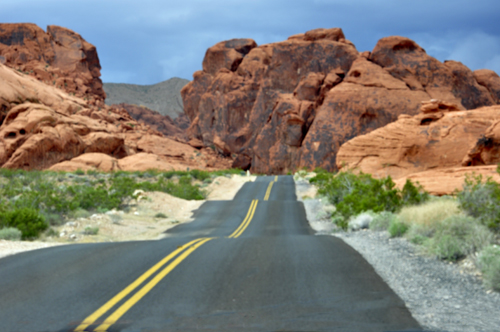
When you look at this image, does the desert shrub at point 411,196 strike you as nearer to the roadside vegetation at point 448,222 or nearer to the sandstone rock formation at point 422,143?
the roadside vegetation at point 448,222

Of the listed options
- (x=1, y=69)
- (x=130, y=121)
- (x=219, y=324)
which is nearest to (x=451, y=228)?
(x=219, y=324)

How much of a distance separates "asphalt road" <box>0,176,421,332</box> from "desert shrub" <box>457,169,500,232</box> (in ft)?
9.64

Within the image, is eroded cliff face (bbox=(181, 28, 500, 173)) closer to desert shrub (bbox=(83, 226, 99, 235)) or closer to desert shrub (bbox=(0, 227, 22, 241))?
desert shrub (bbox=(83, 226, 99, 235))

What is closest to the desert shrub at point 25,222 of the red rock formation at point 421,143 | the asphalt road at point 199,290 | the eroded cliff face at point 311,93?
the asphalt road at point 199,290

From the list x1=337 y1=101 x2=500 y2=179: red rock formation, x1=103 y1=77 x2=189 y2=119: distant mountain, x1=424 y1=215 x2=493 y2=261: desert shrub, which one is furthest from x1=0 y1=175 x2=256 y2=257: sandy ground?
x1=103 y1=77 x2=189 y2=119: distant mountain

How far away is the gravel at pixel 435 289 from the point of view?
420 centimetres

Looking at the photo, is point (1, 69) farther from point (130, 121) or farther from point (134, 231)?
point (134, 231)

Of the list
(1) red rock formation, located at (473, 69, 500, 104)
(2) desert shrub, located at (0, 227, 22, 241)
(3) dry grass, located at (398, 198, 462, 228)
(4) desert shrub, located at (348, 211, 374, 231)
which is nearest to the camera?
(3) dry grass, located at (398, 198, 462, 228)

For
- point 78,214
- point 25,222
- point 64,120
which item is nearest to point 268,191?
point 78,214

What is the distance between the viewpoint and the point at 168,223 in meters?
21.3

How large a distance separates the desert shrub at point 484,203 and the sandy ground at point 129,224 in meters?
9.94

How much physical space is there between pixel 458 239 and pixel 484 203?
244 centimetres

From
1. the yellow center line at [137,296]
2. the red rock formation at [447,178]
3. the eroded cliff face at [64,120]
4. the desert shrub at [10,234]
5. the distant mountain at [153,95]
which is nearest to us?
the yellow center line at [137,296]

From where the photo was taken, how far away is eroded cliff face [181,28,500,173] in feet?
164
